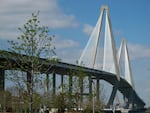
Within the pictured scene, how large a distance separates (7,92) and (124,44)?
5999cm

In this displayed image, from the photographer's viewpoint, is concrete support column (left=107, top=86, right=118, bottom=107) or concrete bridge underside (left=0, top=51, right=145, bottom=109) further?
concrete support column (left=107, top=86, right=118, bottom=107)

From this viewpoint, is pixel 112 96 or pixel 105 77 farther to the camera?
pixel 105 77

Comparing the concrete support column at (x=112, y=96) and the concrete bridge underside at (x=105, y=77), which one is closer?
the concrete bridge underside at (x=105, y=77)

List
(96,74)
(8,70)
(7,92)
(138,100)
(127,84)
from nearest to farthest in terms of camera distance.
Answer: (8,70)
(7,92)
(96,74)
(127,84)
(138,100)

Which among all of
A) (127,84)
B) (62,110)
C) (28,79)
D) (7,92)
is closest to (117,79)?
(127,84)

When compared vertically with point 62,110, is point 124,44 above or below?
above

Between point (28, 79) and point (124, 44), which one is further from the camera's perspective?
point (124, 44)

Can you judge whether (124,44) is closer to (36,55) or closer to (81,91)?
(81,91)

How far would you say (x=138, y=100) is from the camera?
132250 millimetres

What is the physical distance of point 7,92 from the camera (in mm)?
62781

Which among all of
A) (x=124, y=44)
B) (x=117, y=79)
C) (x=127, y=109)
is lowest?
(x=127, y=109)

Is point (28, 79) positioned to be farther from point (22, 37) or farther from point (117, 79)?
point (117, 79)

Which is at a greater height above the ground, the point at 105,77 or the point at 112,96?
the point at 105,77

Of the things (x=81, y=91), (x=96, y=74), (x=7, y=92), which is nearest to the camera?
(x=81, y=91)
